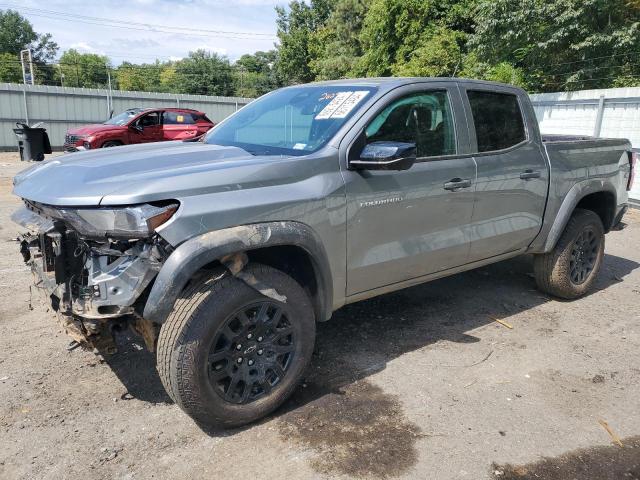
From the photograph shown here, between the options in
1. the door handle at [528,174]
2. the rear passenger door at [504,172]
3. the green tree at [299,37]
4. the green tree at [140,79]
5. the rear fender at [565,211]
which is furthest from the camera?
the green tree at [140,79]

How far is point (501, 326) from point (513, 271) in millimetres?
1743

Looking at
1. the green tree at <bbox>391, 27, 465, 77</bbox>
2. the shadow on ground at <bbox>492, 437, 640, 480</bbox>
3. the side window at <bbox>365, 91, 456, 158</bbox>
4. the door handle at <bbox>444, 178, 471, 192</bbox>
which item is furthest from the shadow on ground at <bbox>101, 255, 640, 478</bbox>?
the green tree at <bbox>391, 27, 465, 77</bbox>

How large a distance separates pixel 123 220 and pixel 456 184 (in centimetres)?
230

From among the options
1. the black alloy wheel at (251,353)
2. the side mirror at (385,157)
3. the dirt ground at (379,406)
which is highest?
the side mirror at (385,157)

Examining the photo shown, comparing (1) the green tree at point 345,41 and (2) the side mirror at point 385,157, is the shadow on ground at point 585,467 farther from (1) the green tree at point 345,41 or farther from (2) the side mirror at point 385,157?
(1) the green tree at point 345,41

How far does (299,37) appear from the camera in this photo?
1890 inches

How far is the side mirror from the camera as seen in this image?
3.09 metres

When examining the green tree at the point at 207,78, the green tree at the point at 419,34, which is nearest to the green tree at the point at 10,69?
the green tree at the point at 207,78

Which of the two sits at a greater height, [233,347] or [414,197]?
[414,197]

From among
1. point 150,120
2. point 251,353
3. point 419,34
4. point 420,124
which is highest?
point 419,34

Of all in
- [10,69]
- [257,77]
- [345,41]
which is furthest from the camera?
[257,77]

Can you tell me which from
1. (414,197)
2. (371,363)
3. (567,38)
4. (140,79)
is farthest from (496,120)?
(140,79)

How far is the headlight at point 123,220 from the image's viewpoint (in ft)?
8.36

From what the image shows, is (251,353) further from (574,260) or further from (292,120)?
(574,260)
